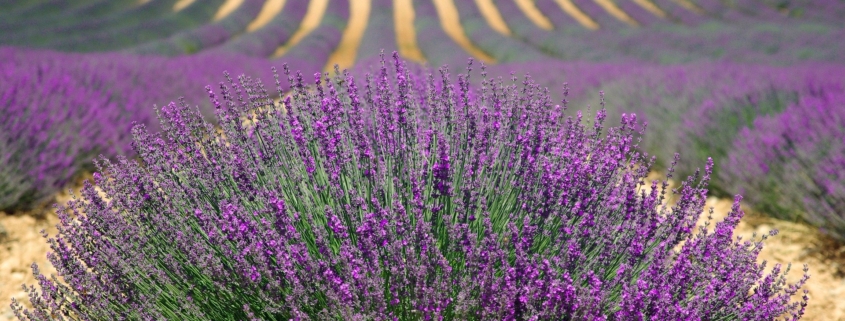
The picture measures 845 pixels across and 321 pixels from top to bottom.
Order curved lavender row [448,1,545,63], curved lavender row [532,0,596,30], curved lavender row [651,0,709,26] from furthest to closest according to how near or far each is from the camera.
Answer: curved lavender row [532,0,596,30] → curved lavender row [651,0,709,26] → curved lavender row [448,1,545,63]

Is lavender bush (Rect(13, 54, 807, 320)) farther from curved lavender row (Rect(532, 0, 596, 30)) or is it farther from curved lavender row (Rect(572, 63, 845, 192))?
curved lavender row (Rect(532, 0, 596, 30))

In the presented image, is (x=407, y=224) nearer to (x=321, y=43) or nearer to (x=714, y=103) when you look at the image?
(x=714, y=103)

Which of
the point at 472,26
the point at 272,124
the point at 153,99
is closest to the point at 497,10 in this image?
the point at 472,26

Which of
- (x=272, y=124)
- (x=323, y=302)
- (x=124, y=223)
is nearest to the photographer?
(x=323, y=302)

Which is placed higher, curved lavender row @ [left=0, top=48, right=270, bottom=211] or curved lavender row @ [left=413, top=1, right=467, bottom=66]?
curved lavender row @ [left=413, top=1, right=467, bottom=66]

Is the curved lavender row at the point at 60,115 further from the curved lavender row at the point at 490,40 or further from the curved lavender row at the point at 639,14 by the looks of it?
the curved lavender row at the point at 639,14

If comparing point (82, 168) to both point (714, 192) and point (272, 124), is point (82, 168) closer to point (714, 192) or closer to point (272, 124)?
point (272, 124)

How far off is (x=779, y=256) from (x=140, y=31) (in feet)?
60.7

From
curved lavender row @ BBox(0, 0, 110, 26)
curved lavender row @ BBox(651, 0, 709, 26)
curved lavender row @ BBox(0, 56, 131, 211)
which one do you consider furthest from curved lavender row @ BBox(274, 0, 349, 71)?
curved lavender row @ BBox(651, 0, 709, 26)

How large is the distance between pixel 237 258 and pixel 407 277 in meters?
0.46

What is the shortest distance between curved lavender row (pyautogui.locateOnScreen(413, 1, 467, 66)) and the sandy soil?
6688 millimetres

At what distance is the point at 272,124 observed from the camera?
6.88 ft

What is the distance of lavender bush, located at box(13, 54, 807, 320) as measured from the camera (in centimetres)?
157

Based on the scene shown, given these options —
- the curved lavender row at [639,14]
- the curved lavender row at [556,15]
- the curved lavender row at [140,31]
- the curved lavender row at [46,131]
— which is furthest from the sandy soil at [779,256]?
the curved lavender row at [639,14]
